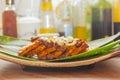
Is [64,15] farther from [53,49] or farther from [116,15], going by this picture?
[53,49]

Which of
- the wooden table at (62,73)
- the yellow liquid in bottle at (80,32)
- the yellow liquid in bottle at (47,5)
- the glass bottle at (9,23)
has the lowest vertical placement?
the wooden table at (62,73)

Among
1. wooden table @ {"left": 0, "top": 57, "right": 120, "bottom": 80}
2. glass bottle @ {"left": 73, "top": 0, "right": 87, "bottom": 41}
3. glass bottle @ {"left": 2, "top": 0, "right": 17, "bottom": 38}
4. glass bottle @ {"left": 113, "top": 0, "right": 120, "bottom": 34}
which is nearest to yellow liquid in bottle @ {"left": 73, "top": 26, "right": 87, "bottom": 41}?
glass bottle @ {"left": 73, "top": 0, "right": 87, "bottom": 41}

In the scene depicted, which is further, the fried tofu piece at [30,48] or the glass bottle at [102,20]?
the glass bottle at [102,20]

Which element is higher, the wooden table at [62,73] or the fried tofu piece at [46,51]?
the fried tofu piece at [46,51]

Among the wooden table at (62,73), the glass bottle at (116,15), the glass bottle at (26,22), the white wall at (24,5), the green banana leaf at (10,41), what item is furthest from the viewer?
the white wall at (24,5)

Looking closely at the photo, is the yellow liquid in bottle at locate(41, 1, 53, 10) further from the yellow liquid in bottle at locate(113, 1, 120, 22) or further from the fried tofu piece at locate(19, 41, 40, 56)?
the fried tofu piece at locate(19, 41, 40, 56)

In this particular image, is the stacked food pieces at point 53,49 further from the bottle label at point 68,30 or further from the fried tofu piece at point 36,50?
the bottle label at point 68,30

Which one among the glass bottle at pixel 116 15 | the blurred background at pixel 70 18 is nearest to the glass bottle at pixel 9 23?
the blurred background at pixel 70 18
